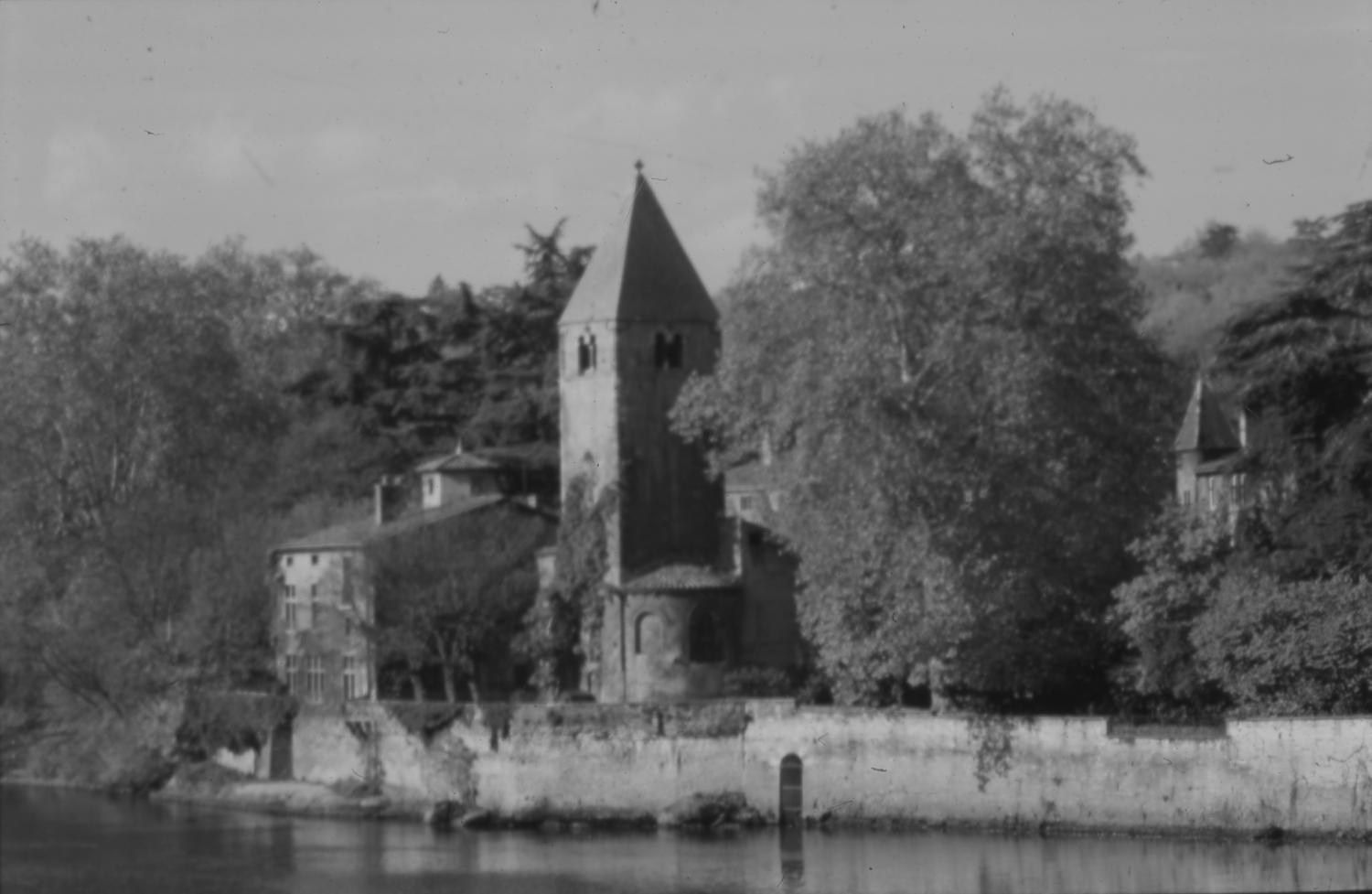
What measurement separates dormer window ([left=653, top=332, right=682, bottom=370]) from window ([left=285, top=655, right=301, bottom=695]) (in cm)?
1184

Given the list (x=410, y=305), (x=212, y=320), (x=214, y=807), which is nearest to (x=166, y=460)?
(x=212, y=320)

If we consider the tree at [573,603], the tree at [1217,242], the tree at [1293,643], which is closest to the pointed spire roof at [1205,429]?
the tree at [573,603]

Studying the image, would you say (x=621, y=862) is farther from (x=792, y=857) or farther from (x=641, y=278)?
(x=641, y=278)

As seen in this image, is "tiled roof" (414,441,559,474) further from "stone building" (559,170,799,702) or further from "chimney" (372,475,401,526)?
"stone building" (559,170,799,702)

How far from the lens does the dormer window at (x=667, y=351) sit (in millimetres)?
53281

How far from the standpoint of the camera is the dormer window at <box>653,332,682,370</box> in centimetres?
5328

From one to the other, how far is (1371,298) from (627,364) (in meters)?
14.5

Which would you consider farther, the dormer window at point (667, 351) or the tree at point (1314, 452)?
the dormer window at point (667, 351)

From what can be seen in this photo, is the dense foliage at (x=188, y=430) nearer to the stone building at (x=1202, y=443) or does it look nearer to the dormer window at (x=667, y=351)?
the dormer window at (x=667, y=351)

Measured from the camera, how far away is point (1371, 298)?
155ft

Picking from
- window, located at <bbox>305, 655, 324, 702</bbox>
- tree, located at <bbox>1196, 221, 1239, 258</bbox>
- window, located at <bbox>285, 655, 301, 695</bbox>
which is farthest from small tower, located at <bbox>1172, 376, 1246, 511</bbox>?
tree, located at <bbox>1196, 221, 1239, 258</bbox>

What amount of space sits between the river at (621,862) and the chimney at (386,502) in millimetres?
12860

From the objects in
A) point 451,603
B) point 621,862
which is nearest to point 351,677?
point 451,603

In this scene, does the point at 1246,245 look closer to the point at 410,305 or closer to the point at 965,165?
the point at 410,305
